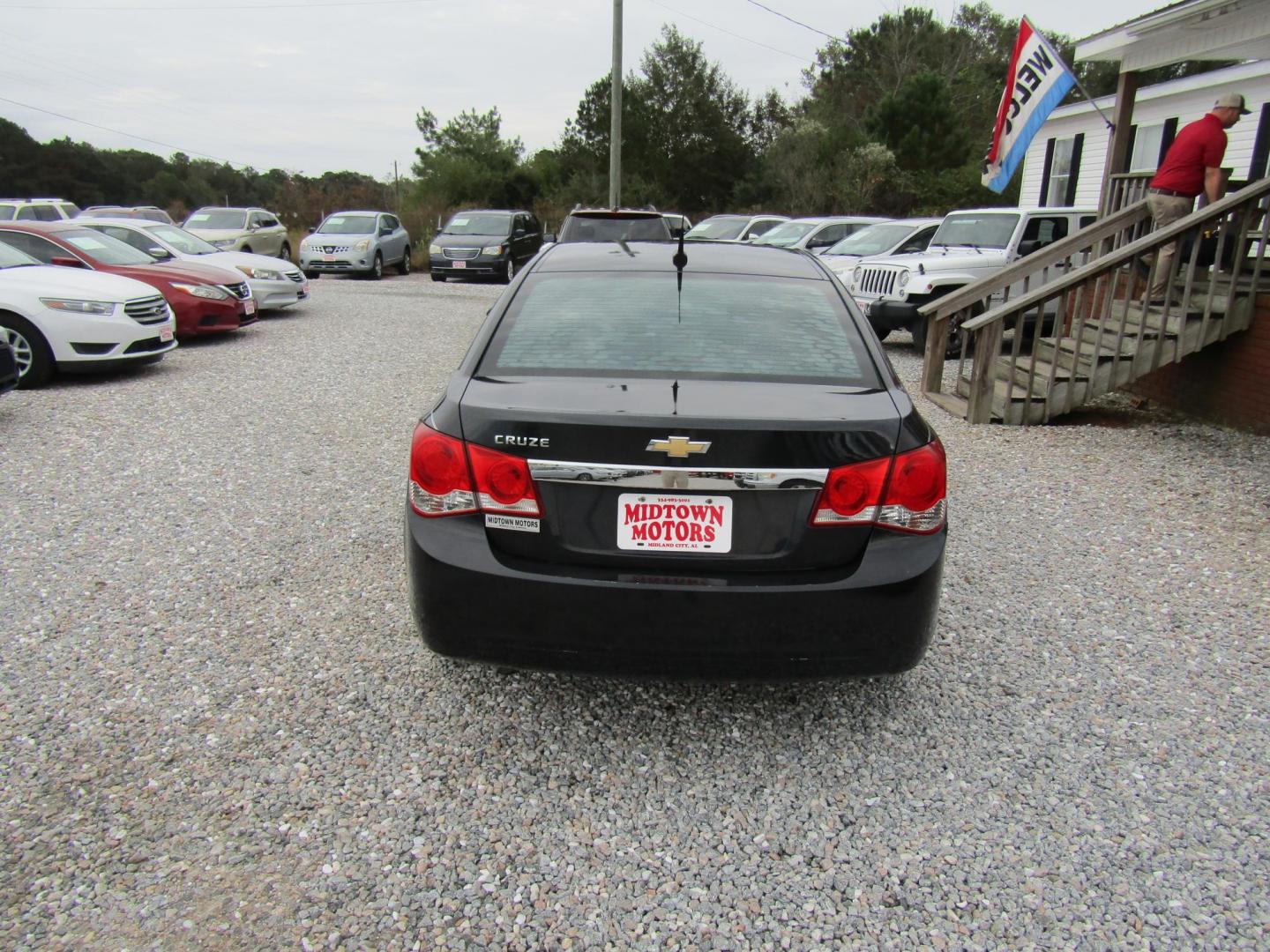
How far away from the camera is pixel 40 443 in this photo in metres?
6.70

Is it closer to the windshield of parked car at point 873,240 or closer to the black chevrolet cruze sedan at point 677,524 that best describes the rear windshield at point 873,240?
the windshield of parked car at point 873,240

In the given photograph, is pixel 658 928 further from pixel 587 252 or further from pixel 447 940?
pixel 587 252

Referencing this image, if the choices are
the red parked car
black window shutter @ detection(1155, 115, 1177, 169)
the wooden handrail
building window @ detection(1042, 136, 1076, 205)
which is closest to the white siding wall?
black window shutter @ detection(1155, 115, 1177, 169)

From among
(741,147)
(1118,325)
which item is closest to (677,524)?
(1118,325)

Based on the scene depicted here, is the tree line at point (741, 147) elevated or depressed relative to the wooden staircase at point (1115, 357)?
elevated

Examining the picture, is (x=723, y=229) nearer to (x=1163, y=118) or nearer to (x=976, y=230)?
(x=976, y=230)

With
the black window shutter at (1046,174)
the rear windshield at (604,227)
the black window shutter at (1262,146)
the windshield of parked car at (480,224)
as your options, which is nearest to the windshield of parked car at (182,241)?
the rear windshield at (604,227)

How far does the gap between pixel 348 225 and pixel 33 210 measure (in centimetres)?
706

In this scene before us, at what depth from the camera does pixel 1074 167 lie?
22141 mm

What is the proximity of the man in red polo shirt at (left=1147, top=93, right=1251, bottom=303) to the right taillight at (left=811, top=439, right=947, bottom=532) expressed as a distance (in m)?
6.11

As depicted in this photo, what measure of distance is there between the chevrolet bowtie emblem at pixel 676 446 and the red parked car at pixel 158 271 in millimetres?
10136

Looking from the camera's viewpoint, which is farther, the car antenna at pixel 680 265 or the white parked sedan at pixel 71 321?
the white parked sedan at pixel 71 321

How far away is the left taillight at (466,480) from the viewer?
2.67 meters

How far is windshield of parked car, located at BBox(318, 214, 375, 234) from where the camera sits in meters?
22.1
